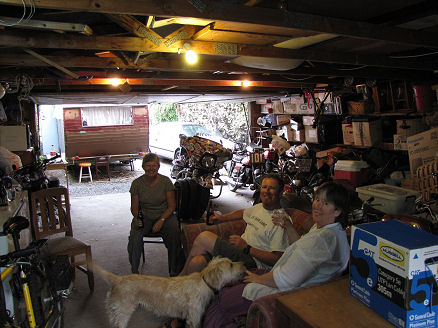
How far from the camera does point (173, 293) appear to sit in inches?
96.4

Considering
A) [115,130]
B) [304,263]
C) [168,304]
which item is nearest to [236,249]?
[168,304]

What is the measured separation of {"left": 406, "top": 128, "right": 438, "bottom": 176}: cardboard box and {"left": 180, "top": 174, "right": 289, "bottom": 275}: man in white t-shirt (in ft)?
10.2

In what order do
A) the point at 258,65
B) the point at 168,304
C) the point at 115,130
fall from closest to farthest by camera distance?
the point at 168,304, the point at 258,65, the point at 115,130

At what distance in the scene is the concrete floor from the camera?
3.10 meters

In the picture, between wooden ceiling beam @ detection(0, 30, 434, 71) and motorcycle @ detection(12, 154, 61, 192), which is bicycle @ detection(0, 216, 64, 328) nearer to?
wooden ceiling beam @ detection(0, 30, 434, 71)

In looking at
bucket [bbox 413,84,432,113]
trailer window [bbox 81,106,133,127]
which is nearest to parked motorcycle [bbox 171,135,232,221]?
bucket [bbox 413,84,432,113]

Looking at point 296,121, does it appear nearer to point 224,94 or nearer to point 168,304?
point 224,94

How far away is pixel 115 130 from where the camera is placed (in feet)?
34.6

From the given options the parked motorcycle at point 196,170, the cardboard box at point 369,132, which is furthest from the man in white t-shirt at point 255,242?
the cardboard box at point 369,132

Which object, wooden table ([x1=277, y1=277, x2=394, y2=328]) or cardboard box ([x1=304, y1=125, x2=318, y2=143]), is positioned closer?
wooden table ([x1=277, y1=277, x2=394, y2=328])

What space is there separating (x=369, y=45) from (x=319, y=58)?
475 millimetres

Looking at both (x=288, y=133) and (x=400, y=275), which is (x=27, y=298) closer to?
(x=400, y=275)

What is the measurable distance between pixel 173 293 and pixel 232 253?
1.99 feet

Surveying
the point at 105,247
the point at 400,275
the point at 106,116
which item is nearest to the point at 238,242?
the point at 400,275
